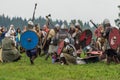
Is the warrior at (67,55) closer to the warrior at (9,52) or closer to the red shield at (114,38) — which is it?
the red shield at (114,38)

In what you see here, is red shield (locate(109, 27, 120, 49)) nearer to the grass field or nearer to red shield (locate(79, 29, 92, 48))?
the grass field

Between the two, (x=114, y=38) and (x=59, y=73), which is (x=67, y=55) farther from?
(x=59, y=73)

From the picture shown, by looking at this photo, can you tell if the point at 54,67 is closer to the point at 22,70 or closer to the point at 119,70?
the point at 22,70

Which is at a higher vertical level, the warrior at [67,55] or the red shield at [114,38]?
the red shield at [114,38]

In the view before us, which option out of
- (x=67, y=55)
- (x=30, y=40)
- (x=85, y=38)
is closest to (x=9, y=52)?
(x=30, y=40)

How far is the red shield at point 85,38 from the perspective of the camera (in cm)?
2392

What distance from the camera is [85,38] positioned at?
24078 millimetres

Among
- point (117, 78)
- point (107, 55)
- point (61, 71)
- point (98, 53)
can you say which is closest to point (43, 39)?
point (98, 53)

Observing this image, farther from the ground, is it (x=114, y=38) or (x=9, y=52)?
(x=114, y=38)

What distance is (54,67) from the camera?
18891 millimetres

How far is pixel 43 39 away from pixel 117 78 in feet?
36.5

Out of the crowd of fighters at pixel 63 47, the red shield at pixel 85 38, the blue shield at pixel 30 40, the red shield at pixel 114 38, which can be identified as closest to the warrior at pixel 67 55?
the crowd of fighters at pixel 63 47

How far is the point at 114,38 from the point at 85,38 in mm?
4377

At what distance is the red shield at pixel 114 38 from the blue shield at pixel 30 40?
278cm
